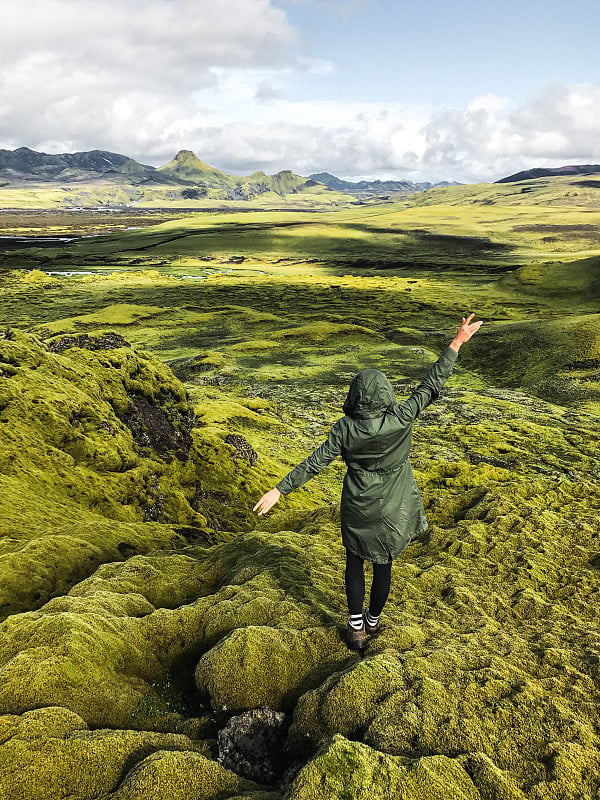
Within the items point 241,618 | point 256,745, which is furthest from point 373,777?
point 241,618

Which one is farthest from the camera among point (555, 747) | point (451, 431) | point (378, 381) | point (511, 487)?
point (451, 431)

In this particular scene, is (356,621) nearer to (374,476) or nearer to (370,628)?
(370,628)

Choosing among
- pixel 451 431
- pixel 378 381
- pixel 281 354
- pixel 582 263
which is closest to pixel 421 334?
pixel 281 354

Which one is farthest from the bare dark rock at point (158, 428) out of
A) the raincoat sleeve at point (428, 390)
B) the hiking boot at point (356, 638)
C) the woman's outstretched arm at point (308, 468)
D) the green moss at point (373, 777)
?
the green moss at point (373, 777)

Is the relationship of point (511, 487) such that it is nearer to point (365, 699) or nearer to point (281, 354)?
point (365, 699)

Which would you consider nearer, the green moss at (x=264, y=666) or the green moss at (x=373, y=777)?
the green moss at (x=373, y=777)

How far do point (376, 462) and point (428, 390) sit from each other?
1.43 m

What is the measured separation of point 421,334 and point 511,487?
73.3 m

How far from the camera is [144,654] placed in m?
8.24

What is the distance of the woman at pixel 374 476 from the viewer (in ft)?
24.2

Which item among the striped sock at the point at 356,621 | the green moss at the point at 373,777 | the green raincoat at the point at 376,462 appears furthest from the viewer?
the striped sock at the point at 356,621

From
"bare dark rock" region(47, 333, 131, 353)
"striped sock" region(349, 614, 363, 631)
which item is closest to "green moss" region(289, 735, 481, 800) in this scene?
"striped sock" region(349, 614, 363, 631)

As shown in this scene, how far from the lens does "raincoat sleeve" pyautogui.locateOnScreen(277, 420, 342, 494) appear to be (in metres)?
7.38

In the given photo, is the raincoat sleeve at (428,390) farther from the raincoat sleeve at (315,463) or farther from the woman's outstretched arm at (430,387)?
the raincoat sleeve at (315,463)
